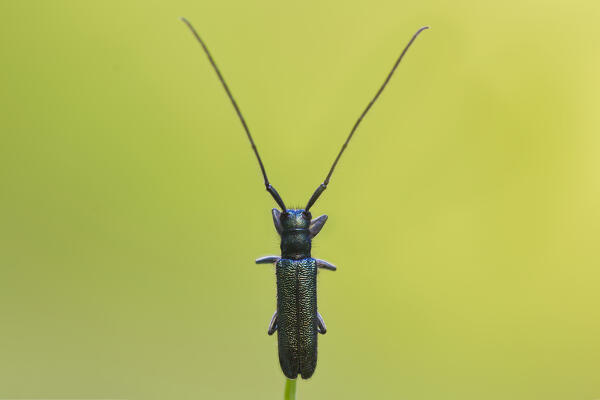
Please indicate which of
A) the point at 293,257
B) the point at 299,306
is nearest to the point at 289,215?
the point at 293,257

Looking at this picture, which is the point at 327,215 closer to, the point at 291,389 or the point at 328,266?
the point at 328,266

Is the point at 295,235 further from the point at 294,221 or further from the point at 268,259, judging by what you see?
the point at 268,259

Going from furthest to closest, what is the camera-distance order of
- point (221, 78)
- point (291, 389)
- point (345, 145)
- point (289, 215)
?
point (289, 215), point (345, 145), point (221, 78), point (291, 389)

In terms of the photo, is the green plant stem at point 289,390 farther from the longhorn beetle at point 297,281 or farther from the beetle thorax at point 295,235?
the beetle thorax at point 295,235

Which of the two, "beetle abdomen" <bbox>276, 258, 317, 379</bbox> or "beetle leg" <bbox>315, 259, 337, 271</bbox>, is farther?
"beetle leg" <bbox>315, 259, 337, 271</bbox>

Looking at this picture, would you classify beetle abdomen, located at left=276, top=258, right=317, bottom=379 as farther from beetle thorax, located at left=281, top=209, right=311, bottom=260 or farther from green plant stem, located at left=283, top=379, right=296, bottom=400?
green plant stem, located at left=283, top=379, right=296, bottom=400

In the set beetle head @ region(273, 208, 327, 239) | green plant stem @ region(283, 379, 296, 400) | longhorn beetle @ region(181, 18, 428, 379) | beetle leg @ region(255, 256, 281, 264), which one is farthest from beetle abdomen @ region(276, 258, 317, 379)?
green plant stem @ region(283, 379, 296, 400)

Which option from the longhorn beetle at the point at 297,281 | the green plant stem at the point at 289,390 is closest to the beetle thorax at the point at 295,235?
the longhorn beetle at the point at 297,281

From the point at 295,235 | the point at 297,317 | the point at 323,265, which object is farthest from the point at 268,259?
the point at 297,317
